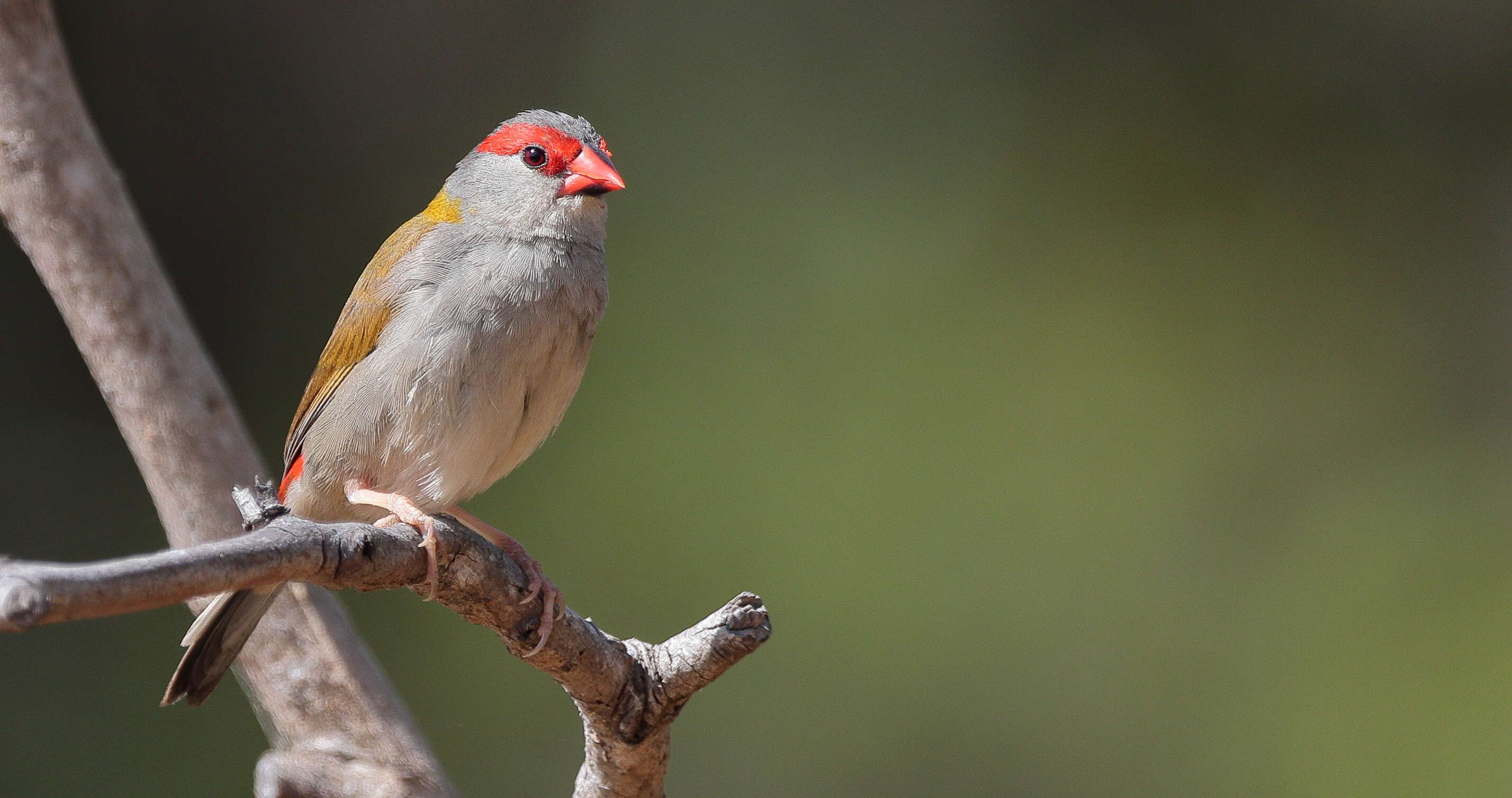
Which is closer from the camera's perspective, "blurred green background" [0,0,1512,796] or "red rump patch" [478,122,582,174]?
"red rump patch" [478,122,582,174]

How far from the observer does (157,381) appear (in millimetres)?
3318

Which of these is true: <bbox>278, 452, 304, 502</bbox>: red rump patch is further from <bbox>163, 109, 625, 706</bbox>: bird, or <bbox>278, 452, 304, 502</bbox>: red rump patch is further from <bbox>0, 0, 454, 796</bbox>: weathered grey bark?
<bbox>0, 0, 454, 796</bbox>: weathered grey bark

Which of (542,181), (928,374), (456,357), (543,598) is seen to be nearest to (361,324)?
(456,357)

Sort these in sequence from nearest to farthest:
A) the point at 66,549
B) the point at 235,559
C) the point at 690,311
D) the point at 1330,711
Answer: the point at 235,559 → the point at 66,549 → the point at 1330,711 → the point at 690,311

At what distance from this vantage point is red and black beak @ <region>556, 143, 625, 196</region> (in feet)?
10.4

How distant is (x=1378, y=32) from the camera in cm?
674

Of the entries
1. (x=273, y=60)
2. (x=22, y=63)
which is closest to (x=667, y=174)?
(x=273, y=60)

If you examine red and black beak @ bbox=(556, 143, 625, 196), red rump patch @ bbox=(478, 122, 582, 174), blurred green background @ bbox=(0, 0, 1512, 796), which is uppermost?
red rump patch @ bbox=(478, 122, 582, 174)

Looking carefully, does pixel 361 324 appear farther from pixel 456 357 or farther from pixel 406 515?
pixel 406 515

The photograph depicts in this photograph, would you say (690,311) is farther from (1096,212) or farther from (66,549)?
(66,549)

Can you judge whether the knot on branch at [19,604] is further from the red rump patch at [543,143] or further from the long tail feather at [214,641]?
the red rump patch at [543,143]

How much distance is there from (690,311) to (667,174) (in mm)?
680

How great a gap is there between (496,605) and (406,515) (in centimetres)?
41

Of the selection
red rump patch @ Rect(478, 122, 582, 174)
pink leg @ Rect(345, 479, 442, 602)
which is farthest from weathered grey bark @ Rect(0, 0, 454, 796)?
red rump patch @ Rect(478, 122, 582, 174)
